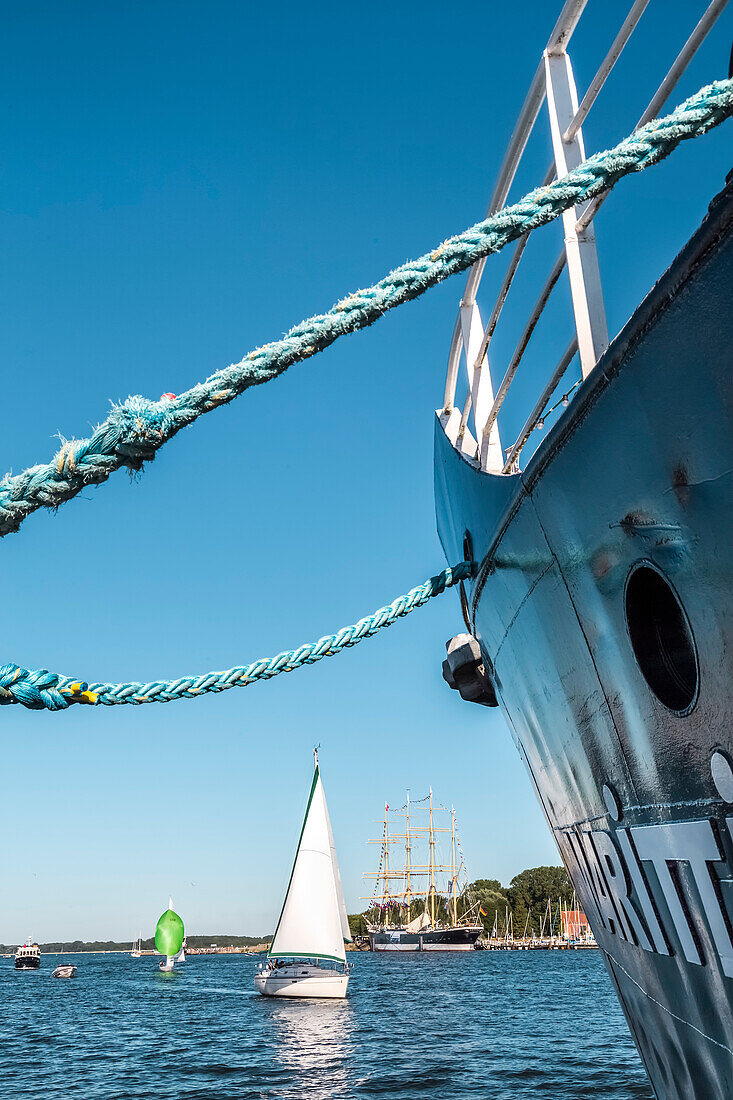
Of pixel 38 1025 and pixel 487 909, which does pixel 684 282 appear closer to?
pixel 38 1025

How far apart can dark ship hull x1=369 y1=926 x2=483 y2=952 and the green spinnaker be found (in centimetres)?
3591

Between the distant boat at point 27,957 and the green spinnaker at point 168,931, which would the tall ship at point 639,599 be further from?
the distant boat at point 27,957

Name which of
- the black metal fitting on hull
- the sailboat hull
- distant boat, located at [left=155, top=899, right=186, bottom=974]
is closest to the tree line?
distant boat, located at [left=155, top=899, right=186, bottom=974]

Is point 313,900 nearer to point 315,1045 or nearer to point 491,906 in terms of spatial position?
point 315,1045

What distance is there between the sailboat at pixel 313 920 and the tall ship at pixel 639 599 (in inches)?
1366

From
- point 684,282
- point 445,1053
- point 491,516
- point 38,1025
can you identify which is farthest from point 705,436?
point 38,1025

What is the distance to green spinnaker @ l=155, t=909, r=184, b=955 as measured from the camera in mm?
75375

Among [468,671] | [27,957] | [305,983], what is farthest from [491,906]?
[468,671]

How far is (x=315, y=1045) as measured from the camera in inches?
1022

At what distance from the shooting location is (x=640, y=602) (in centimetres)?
321

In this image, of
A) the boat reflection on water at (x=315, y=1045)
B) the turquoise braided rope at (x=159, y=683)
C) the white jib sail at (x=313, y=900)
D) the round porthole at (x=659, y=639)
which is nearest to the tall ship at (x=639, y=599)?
the round porthole at (x=659, y=639)

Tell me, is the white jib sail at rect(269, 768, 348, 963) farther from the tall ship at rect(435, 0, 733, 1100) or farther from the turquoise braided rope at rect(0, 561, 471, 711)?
the turquoise braided rope at rect(0, 561, 471, 711)

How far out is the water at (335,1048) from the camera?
729 inches

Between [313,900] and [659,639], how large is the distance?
36913mm
